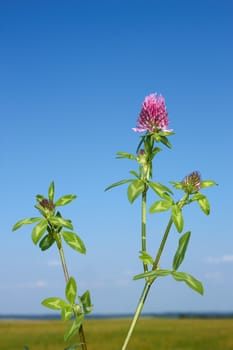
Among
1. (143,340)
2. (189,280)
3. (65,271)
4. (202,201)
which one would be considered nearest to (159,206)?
(202,201)

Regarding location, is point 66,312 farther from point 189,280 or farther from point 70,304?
point 189,280

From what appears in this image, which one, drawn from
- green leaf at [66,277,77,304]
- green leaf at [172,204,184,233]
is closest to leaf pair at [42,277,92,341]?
green leaf at [66,277,77,304]

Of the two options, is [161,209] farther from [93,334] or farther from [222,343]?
[93,334]

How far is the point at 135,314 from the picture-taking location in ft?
6.88

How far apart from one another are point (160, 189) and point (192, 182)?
152 millimetres

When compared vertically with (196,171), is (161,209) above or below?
below

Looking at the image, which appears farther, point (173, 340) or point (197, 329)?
point (197, 329)

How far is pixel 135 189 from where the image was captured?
88.3 inches

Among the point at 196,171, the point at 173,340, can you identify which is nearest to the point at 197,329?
the point at 173,340

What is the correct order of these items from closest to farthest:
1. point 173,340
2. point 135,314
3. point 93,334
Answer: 1. point 135,314
2. point 173,340
3. point 93,334

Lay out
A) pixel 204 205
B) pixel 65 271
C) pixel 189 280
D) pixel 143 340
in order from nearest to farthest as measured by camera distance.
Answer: pixel 189 280, pixel 65 271, pixel 204 205, pixel 143 340

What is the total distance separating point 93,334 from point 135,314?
53.8ft

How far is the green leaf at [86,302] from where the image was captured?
217cm

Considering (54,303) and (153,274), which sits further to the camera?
(54,303)
